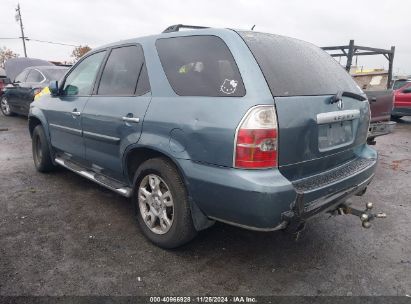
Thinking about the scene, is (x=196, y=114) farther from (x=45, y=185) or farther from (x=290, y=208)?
(x=45, y=185)

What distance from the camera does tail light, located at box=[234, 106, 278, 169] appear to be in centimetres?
226

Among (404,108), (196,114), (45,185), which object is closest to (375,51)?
(404,108)

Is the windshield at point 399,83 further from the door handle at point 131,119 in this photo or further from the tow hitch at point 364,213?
the door handle at point 131,119

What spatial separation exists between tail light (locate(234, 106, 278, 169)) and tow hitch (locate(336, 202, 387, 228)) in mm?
939

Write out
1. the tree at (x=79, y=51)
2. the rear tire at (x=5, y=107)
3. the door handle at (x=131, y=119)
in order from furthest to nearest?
1. the tree at (x=79, y=51)
2. the rear tire at (x=5, y=107)
3. the door handle at (x=131, y=119)

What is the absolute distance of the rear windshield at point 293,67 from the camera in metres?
2.50

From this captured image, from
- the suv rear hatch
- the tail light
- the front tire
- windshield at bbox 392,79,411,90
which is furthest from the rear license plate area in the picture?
windshield at bbox 392,79,411,90

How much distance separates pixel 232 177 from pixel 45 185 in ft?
10.8

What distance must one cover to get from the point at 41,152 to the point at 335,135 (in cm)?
402

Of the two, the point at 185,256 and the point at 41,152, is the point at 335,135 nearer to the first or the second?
the point at 185,256

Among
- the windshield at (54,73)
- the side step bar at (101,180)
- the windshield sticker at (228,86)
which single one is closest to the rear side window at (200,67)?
the windshield sticker at (228,86)

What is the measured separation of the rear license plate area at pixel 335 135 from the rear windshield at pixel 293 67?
0.87 ft

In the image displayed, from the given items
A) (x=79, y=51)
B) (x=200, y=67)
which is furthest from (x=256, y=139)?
(x=79, y=51)

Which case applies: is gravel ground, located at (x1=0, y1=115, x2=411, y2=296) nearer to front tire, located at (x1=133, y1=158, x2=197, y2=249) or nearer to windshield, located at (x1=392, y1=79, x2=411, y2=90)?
front tire, located at (x1=133, y1=158, x2=197, y2=249)
